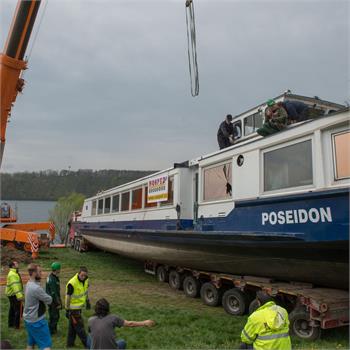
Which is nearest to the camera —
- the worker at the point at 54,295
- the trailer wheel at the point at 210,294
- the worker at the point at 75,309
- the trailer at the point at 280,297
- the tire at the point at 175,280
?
the trailer at the point at 280,297

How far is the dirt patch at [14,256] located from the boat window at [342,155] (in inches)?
558

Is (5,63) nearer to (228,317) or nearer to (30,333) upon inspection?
(30,333)

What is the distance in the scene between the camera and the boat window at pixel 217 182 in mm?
8297

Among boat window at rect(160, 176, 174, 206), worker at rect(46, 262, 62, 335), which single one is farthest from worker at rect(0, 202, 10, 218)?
worker at rect(46, 262, 62, 335)

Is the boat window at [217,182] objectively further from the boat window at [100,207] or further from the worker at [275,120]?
the boat window at [100,207]

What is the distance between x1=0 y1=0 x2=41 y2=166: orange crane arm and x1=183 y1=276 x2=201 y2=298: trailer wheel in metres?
5.53

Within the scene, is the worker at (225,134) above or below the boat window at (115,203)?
above

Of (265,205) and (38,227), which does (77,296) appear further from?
(38,227)

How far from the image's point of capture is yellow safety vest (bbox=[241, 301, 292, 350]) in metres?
4.03

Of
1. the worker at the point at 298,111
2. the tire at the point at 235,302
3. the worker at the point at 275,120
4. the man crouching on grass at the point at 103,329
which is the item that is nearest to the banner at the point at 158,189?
the tire at the point at 235,302

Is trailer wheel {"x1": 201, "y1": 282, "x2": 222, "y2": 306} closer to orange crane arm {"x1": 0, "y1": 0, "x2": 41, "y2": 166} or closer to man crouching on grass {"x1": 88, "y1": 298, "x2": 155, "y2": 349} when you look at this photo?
man crouching on grass {"x1": 88, "y1": 298, "x2": 155, "y2": 349}

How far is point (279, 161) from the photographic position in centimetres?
699

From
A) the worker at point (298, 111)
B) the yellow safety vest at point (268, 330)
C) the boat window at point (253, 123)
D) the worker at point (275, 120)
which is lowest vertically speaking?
the yellow safety vest at point (268, 330)

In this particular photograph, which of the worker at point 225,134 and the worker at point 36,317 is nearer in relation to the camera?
the worker at point 36,317
